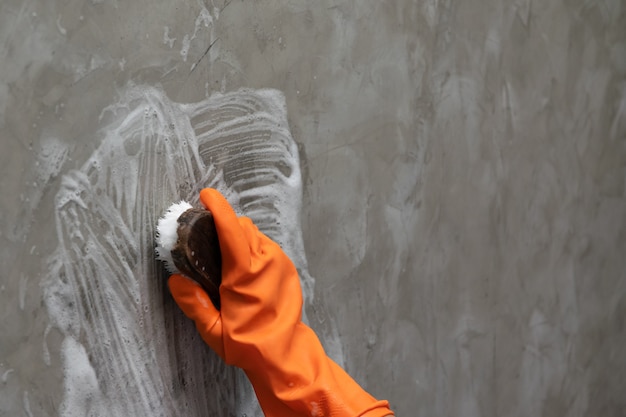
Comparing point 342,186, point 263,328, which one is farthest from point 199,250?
point 342,186

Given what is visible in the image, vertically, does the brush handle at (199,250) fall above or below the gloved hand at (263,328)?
above

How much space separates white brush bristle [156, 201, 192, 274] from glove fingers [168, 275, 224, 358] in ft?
0.06

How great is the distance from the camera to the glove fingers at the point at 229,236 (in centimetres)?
98

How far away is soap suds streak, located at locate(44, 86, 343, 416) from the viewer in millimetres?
926

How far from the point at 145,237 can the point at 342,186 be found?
0.39m

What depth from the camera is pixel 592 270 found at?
194 cm

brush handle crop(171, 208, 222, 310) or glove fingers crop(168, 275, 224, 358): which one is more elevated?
brush handle crop(171, 208, 222, 310)

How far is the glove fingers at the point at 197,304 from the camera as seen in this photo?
1.00 meters

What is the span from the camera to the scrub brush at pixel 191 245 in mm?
964

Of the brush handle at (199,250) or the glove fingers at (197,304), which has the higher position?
the brush handle at (199,250)

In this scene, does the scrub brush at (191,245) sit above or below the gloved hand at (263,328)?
above

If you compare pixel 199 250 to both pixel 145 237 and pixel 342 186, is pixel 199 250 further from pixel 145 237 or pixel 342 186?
pixel 342 186

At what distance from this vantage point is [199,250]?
0.96 metres

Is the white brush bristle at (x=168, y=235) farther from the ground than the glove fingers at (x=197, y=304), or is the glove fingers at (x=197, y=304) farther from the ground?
the white brush bristle at (x=168, y=235)
